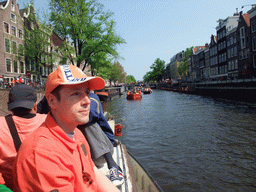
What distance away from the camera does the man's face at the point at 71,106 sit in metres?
1.31

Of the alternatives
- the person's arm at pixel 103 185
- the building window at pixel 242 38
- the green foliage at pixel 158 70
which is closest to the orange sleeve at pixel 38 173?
the person's arm at pixel 103 185

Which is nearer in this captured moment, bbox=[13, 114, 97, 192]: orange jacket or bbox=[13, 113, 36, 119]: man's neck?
bbox=[13, 114, 97, 192]: orange jacket

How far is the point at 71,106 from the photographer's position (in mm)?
1310

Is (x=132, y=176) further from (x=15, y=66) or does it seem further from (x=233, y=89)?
(x=15, y=66)

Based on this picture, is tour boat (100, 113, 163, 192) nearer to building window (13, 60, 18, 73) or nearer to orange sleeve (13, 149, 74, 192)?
orange sleeve (13, 149, 74, 192)

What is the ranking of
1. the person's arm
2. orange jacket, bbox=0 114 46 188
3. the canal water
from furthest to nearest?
the canal water → orange jacket, bbox=0 114 46 188 → the person's arm

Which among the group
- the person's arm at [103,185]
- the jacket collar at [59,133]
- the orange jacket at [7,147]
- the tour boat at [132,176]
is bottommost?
the tour boat at [132,176]

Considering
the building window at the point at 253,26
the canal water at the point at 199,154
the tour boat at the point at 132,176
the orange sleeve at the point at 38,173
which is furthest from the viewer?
the building window at the point at 253,26

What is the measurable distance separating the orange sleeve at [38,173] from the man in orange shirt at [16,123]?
0.67m

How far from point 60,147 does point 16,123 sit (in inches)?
37.8

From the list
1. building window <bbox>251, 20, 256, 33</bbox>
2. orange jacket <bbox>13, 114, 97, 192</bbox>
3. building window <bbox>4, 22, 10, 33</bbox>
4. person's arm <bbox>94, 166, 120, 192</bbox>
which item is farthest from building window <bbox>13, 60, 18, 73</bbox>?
building window <bbox>251, 20, 256, 33</bbox>

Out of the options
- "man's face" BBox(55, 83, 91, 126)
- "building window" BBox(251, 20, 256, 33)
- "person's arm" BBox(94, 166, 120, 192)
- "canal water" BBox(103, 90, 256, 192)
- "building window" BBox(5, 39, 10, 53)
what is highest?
"building window" BBox(251, 20, 256, 33)

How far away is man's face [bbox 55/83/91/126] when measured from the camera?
1307 mm

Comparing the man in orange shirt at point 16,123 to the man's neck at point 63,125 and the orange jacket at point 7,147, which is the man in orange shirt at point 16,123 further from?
the man's neck at point 63,125
